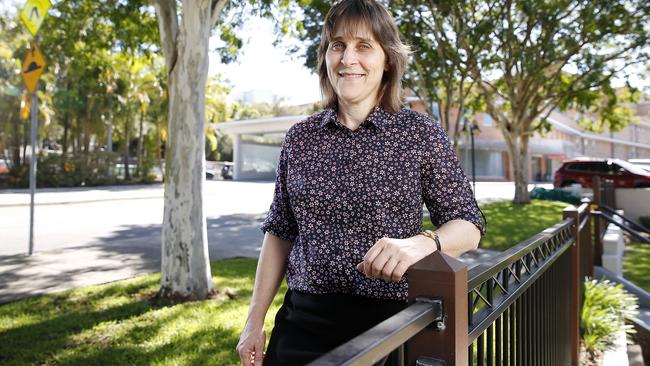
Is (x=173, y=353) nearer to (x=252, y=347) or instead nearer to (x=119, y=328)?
(x=119, y=328)

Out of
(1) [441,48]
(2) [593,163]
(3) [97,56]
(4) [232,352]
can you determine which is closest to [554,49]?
(1) [441,48]

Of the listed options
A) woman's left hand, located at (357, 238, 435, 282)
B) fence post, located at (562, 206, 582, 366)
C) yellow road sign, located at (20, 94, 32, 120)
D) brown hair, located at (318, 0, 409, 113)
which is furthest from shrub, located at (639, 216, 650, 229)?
yellow road sign, located at (20, 94, 32, 120)

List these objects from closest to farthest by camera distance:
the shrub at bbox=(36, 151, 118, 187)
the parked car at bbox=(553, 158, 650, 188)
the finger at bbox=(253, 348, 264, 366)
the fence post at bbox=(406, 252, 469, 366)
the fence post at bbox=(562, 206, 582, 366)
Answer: the fence post at bbox=(406, 252, 469, 366)
the finger at bbox=(253, 348, 264, 366)
the fence post at bbox=(562, 206, 582, 366)
the parked car at bbox=(553, 158, 650, 188)
the shrub at bbox=(36, 151, 118, 187)

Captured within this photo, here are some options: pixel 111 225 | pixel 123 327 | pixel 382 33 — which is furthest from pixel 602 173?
pixel 382 33

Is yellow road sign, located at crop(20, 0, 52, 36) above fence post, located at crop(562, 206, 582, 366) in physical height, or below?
above

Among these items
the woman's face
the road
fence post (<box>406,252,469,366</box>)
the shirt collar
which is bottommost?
the road

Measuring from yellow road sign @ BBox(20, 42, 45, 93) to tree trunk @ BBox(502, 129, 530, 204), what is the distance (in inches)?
669

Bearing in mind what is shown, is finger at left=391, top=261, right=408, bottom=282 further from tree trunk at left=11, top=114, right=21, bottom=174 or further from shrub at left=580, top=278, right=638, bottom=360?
tree trunk at left=11, top=114, right=21, bottom=174

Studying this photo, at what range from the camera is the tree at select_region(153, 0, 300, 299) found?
553 cm

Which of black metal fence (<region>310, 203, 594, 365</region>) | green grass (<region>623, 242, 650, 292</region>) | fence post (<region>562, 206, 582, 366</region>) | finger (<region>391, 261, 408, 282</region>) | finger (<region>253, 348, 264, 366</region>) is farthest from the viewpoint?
green grass (<region>623, 242, 650, 292</region>)

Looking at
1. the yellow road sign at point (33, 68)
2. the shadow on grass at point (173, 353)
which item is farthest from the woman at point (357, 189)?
the yellow road sign at point (33, 68)

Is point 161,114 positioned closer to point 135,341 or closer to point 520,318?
point 135,341

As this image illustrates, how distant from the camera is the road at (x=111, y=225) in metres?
9.45

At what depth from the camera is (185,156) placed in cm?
556
